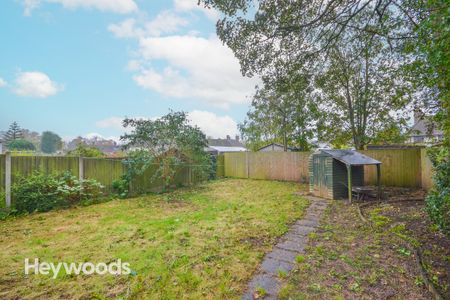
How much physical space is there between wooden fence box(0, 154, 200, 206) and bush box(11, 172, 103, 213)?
0.18 meters

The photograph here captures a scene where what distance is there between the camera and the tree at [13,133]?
34438 millimetres

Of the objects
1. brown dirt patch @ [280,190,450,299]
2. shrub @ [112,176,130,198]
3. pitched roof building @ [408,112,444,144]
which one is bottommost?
brown dirt patch @ [280,190,450,299]

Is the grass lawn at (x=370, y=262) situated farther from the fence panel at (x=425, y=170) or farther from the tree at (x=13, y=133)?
the tree at (x=13, y=133)

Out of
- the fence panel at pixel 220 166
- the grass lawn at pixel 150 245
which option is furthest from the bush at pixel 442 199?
the fence panel at pixel 220 166

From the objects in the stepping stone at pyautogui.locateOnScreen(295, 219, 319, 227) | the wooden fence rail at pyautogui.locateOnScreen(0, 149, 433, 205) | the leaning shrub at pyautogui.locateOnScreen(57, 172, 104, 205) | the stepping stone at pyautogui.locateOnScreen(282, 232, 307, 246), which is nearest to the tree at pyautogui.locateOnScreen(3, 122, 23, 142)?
the wooden fence rail at pyautogui.locateOnScreen(0, 149, 433, 205)

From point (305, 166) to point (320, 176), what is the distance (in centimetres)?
394

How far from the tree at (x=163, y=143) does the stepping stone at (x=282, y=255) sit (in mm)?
6033

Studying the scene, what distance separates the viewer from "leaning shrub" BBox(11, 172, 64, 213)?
19.0 ft

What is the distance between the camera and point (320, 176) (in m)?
8.05

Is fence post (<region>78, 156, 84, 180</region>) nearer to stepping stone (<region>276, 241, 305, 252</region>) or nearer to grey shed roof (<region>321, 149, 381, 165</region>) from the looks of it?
stepping stone (<region>276, 241, 305, 252</region>)

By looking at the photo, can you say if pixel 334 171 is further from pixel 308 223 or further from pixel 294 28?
pixel 294 28

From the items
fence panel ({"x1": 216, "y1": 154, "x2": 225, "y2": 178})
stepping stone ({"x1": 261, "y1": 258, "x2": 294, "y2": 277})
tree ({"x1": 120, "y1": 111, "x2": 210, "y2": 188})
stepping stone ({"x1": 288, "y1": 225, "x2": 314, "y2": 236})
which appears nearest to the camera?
stepping stone ({"x1": 261, "y1": 258, "x2": 294, "y2": 277})

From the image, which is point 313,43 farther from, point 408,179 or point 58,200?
point 58,200

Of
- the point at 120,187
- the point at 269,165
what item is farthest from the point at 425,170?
the point at 120,187
